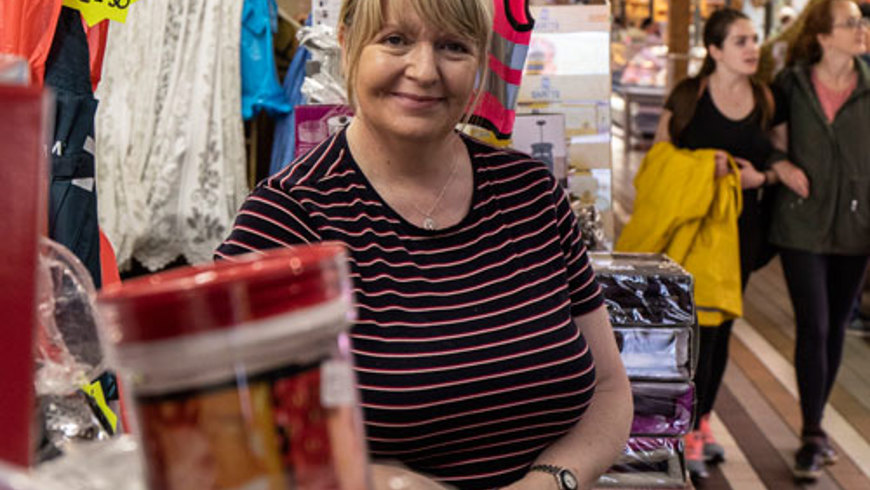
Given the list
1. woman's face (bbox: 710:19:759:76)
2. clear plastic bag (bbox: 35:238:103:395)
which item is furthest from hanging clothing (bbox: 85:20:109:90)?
woman's face (bbox: 710:19:759:76)

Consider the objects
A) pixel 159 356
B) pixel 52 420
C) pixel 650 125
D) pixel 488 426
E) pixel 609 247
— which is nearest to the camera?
pixel 159 356

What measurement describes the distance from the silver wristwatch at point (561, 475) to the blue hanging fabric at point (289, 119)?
3.08m

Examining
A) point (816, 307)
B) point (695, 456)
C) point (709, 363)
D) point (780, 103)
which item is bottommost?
point (695, 456)

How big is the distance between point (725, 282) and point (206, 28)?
88.6 inches

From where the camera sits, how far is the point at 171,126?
177 inches

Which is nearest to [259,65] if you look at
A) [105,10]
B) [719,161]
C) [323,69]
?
[323,69]

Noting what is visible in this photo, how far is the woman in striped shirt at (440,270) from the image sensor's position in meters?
1.40

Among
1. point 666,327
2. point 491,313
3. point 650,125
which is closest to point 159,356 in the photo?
point 491,313

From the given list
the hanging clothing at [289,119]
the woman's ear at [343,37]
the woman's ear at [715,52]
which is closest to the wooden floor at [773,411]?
the woman's ear at [715,52]

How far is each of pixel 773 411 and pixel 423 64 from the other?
13.8 ft

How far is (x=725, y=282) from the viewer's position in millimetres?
4277

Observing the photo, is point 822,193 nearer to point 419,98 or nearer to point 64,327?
point 419,98

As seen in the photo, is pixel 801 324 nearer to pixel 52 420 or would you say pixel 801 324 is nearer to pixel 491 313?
pixel 491 313

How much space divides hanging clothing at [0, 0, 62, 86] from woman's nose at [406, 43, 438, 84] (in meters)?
1.29
